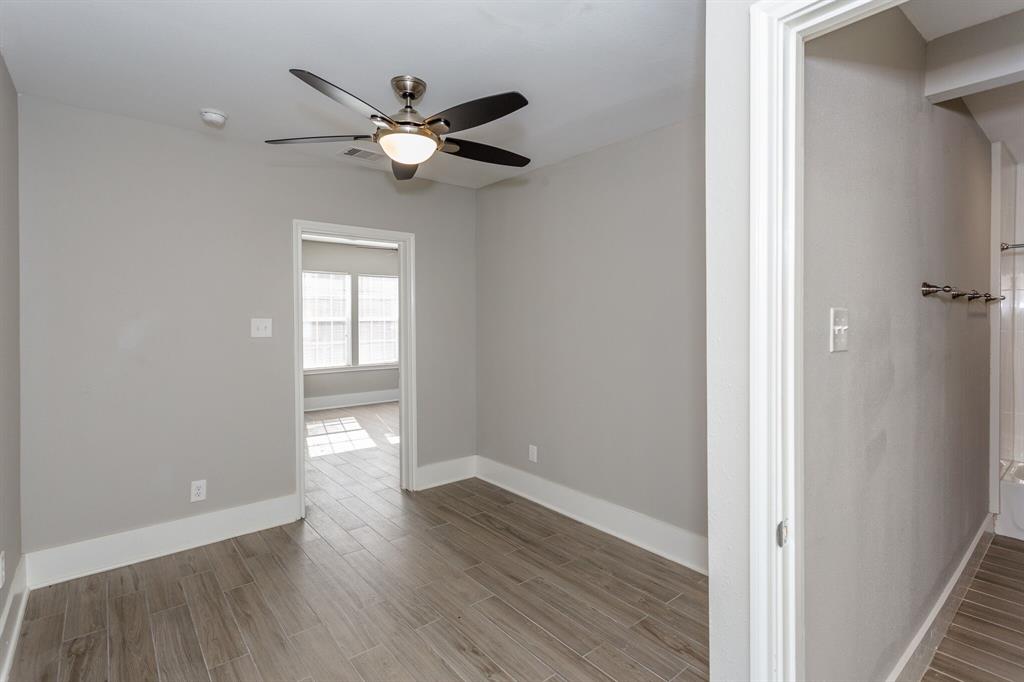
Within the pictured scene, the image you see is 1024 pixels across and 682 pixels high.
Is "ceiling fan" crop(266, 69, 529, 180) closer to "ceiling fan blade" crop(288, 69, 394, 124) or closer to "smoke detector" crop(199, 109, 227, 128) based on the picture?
"ceiling fan blade" crop(288, 69, 394, 124)

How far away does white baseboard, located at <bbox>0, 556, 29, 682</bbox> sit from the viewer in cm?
204

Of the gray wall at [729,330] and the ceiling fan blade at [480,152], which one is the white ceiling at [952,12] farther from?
the ceiling fan blade at [480,152]

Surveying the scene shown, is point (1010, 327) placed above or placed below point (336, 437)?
above

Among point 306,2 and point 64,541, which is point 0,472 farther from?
point 306,2

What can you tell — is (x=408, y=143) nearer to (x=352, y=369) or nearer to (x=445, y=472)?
(x=445, y=472)

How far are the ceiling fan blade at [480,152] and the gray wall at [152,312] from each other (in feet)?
5.55

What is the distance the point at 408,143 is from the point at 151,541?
2881 millimetres

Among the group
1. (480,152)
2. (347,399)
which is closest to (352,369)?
(347,399)

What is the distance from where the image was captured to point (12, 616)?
224 centimetres

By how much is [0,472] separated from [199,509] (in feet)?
3.89

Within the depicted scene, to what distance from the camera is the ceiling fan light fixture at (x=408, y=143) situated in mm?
2064

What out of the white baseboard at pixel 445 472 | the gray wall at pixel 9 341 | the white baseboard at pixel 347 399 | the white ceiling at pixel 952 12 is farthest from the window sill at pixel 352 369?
the white ceiling at pixel 952 12

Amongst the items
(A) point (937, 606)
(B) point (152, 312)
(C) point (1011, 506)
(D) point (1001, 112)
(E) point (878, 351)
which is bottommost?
(A) point (937, 606)

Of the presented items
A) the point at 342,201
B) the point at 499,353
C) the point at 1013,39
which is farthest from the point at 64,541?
the point at 1013,39
